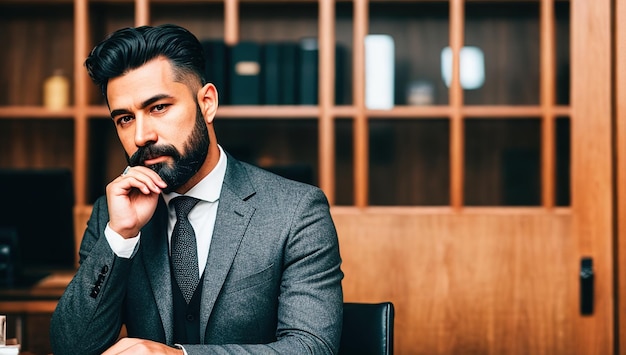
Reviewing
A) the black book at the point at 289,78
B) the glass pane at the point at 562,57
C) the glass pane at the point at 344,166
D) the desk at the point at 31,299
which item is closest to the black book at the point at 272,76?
the black book at the point at 289,78

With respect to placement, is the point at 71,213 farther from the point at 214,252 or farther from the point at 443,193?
the point at 443,193

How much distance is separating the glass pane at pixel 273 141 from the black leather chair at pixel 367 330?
173cm

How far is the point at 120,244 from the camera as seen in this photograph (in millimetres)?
1577

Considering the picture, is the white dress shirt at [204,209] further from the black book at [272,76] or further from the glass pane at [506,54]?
the glass pane at [506,54]

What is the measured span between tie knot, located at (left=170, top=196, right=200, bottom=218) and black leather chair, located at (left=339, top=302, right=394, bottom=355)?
440mm

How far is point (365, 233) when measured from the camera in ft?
9.71

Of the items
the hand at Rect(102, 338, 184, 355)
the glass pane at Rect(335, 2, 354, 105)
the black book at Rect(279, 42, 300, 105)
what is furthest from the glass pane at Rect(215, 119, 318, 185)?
the hand at Rect(102, 338, 184, 355)

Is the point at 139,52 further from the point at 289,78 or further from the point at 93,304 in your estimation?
the point at 289,78

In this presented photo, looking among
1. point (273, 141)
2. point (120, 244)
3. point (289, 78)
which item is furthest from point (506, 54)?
point (120, 244)

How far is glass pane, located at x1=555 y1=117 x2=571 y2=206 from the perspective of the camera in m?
3.02

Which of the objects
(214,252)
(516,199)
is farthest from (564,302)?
(214,252)

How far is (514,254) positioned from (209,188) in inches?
62.1

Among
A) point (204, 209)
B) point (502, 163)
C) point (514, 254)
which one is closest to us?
point (204, 209)

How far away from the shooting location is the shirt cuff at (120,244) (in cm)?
157
